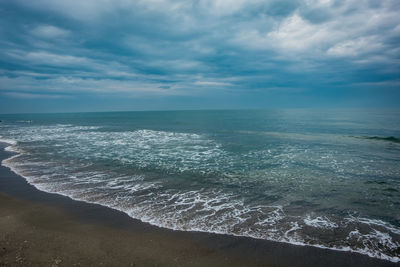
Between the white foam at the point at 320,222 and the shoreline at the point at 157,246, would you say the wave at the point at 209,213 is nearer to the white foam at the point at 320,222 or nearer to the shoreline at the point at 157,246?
the white foam at the point at 320,222

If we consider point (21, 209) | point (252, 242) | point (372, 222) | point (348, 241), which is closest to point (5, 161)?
point (21, 209)

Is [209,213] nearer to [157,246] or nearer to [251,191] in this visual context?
[157,246]

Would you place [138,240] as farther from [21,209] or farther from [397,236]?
[397,236]

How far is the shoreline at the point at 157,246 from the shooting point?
5930 millimetres

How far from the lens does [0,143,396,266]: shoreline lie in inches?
233

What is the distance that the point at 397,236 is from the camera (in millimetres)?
7285

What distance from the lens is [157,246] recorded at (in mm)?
6551

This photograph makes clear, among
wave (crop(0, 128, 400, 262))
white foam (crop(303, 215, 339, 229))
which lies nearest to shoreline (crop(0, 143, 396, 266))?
wave (crop(0, 128, 400, 262))

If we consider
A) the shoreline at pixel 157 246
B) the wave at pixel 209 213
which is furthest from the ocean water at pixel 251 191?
the shoreline at pixel 157 246

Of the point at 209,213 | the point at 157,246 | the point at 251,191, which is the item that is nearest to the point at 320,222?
the point at 251,191

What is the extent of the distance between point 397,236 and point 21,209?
14776 millimetres

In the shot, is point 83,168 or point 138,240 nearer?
point 138,240

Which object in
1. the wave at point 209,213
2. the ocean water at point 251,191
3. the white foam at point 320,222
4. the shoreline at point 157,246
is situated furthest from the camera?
the white foam at point 320,222

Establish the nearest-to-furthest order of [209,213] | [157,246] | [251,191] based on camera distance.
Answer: [157,246] → [209,213] → [251,191]
